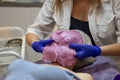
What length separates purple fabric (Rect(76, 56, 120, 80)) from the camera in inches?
42.8

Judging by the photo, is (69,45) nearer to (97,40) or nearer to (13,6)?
(97,40)

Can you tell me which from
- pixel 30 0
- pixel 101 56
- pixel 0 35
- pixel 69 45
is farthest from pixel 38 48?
pixel 30 0

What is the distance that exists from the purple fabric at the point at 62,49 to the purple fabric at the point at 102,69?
0.35ft

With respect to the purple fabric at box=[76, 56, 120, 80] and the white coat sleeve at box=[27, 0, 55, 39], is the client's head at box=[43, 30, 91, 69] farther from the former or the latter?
the white coat sleeve at box=[27, 0, 55, 39]

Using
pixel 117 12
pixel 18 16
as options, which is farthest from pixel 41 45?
pixel 18 16

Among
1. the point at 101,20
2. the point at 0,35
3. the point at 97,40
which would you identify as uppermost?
the point at 101,20

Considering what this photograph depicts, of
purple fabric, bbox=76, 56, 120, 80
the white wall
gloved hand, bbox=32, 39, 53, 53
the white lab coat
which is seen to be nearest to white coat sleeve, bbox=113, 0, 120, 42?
the white lab coat

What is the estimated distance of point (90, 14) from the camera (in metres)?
1.36

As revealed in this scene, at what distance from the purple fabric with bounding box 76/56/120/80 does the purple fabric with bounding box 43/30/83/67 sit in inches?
4.2

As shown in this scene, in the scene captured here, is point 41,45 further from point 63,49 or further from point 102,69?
point 102,69

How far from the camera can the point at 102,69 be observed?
3.77 ft

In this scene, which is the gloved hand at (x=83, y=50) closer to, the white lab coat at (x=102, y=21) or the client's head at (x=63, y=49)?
the client's head at (x=63, y=49)

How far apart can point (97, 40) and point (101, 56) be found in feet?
0.38

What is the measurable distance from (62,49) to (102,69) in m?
0.23
